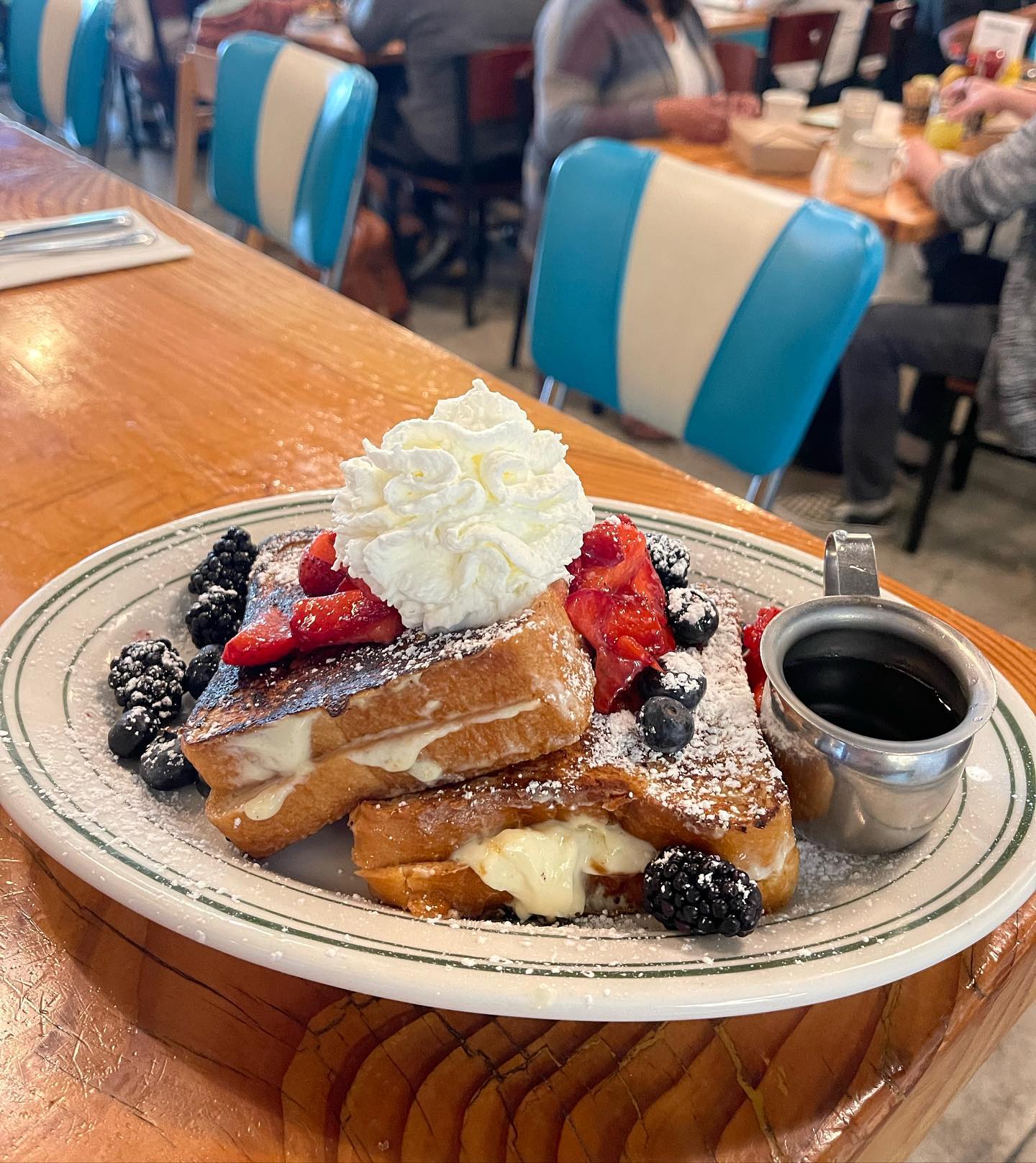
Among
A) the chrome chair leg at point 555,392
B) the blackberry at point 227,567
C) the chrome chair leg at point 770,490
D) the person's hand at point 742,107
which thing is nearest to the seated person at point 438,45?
the person's hand at point 742,107

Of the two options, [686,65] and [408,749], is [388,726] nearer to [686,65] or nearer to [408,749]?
[408,749]

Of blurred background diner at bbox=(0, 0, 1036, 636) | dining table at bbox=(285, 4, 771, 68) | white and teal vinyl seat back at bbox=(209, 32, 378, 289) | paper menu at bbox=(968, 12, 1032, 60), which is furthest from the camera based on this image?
dining table at bbox=(285, 4, 771, 68)

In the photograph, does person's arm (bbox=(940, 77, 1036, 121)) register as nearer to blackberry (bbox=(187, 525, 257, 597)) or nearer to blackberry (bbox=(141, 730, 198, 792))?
blackberry (bbox=(187, 525, 257, 597))

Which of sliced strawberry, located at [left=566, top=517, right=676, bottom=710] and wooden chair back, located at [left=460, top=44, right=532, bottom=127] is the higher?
wooden chair back, located at [left=460, top=44, right=532, bottom=127]

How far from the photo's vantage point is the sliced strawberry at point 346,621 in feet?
2.73

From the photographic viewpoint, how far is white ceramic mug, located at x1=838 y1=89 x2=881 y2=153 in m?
2.66

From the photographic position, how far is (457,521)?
80 cm

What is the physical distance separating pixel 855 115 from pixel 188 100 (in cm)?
186

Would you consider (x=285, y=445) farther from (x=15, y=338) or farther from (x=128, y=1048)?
(x=128, y=1048)

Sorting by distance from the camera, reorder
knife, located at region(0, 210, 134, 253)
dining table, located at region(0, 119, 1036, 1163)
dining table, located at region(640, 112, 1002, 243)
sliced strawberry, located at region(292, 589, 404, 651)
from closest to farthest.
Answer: dining table, located at region(0, 119, 1036, 1163) → sliced strawberry, located at region(292, 589, 404, 651) → knife, located at region(0, 210, 134, 253) → dining table, located at region(640, 112, 1002, 243)

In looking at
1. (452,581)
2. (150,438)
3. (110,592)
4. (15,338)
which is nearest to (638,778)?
(452,581)

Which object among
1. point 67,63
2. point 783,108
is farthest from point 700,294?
point 67,63

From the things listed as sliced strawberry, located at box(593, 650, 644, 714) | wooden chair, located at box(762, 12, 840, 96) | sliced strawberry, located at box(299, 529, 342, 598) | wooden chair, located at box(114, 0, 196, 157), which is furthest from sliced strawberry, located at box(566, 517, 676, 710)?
wooden chair, located at box(114, 0, 196, 157)

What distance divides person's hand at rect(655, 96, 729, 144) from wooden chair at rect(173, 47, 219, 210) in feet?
4.08
